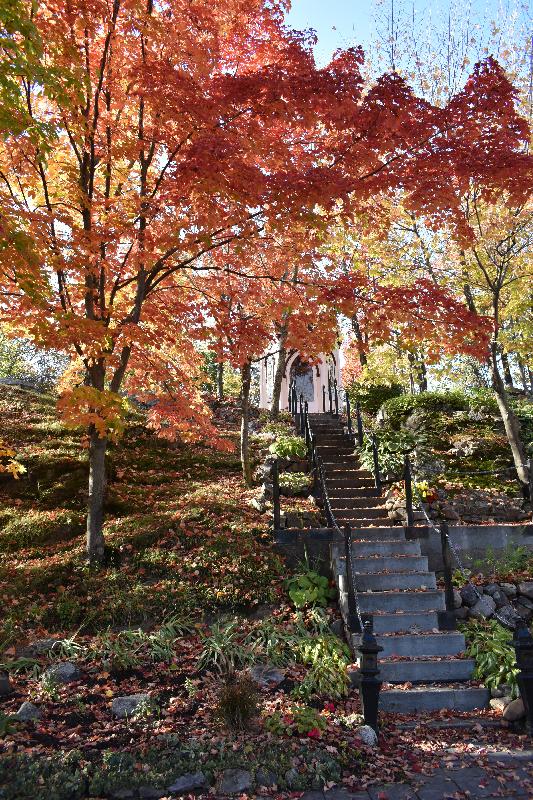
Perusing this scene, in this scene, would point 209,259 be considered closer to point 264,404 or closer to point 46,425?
point 46,425

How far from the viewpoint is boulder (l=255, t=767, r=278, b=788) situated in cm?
465

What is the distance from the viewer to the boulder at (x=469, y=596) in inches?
322

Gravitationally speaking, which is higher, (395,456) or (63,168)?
(63,168)

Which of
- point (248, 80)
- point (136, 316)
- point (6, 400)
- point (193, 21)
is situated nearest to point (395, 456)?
point (136, 316)

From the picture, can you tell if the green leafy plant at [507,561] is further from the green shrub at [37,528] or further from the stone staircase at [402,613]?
the green shrub at [37,528]

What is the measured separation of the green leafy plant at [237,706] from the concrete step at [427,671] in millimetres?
2083

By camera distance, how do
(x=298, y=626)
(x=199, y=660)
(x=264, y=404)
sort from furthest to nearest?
(x=264, y=404)
(x=298, y=626)
(x=199, y=660)

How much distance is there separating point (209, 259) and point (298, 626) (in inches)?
324

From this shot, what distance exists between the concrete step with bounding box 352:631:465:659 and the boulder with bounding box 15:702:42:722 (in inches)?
147

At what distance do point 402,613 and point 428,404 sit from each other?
28.9ft

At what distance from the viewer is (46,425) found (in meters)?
15.8

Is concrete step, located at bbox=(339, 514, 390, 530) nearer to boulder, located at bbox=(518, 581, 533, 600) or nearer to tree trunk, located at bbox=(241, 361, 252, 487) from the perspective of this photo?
boulder, located at bbox=(518, 581, 533, 600)

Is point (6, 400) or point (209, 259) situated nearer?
point (209, 259)

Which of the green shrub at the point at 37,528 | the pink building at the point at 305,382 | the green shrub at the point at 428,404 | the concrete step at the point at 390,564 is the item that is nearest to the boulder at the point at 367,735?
the concrete step at the point at 390,564
